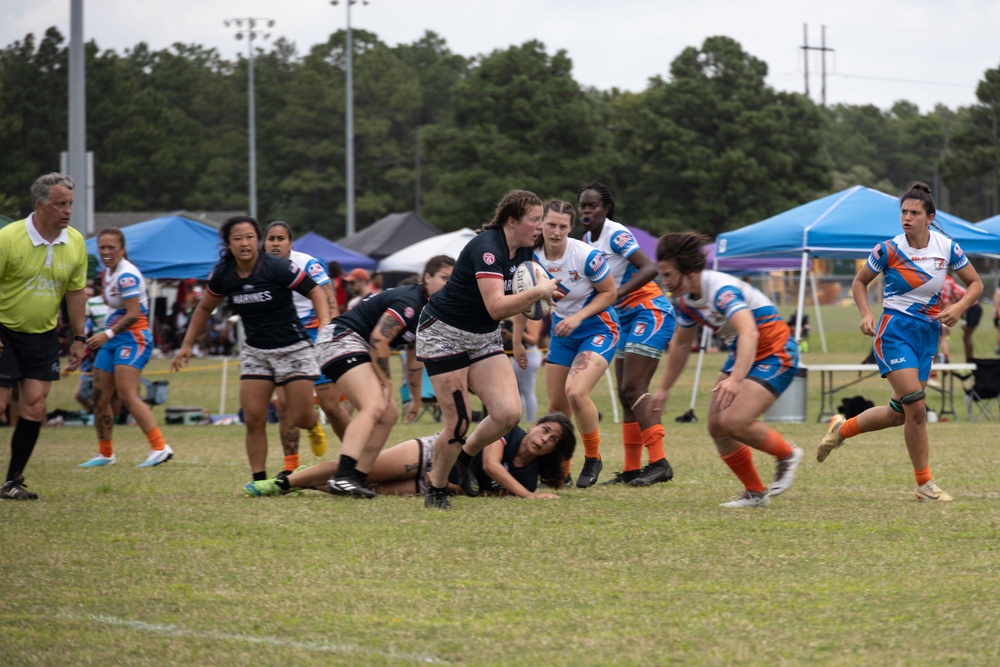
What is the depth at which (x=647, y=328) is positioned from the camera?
28.8 feet

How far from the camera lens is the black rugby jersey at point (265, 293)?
26.6 feet

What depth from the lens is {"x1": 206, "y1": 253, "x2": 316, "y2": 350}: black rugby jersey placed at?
Answer: 8109 mm

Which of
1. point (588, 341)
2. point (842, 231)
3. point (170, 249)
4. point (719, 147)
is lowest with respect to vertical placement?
point (588, 341)

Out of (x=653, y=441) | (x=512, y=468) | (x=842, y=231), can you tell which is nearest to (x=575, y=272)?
(x=653, y=441)

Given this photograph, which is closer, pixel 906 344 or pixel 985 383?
pixel 906 344

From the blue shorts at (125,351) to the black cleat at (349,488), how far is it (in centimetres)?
368

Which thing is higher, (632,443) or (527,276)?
(527,276)

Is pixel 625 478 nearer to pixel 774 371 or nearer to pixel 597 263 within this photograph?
pixel 597 263

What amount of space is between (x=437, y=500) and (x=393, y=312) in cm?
121

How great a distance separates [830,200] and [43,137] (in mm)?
66449

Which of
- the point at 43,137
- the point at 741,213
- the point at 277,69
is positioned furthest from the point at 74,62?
the point at 277,69

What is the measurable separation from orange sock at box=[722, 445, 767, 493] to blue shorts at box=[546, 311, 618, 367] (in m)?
1.49

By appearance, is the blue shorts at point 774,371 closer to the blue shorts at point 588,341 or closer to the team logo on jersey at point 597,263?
the team logo on jersey at point 597,263

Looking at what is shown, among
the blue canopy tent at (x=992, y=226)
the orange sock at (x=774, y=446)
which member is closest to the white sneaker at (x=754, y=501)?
the orange sock at (x=774, y=446)
